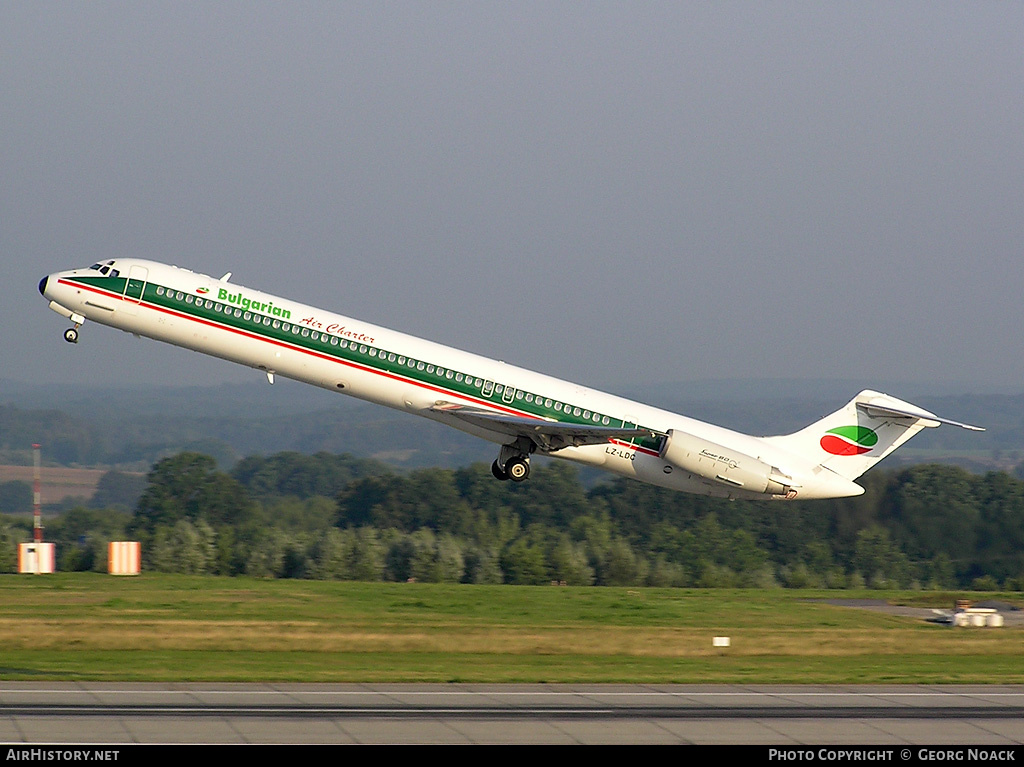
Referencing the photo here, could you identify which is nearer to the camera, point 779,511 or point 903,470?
point 903,470

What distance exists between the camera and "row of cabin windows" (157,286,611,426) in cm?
3469

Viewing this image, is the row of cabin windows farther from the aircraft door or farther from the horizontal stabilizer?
the horizontal stabilizer

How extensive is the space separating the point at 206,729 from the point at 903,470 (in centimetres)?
4306

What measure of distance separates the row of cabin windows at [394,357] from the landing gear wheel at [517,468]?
2205 mm

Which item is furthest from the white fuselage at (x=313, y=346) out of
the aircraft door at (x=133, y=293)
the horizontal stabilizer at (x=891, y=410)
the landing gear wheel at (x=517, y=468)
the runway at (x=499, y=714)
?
the runway at (x=499, y=714)

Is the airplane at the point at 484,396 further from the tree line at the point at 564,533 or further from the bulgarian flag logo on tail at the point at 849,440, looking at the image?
the tree line at the point at 564,533

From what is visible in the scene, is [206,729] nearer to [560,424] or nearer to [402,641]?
[402,641]

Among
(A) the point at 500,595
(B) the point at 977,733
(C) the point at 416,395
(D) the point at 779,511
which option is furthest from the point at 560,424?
(D) the point at 779,511

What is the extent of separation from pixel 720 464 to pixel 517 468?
19.4 ft

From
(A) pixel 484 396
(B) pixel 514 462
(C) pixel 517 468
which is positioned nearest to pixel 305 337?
(A) pixel 484 396

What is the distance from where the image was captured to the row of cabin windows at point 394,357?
3469 cm

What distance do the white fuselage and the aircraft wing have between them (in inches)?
12.3
